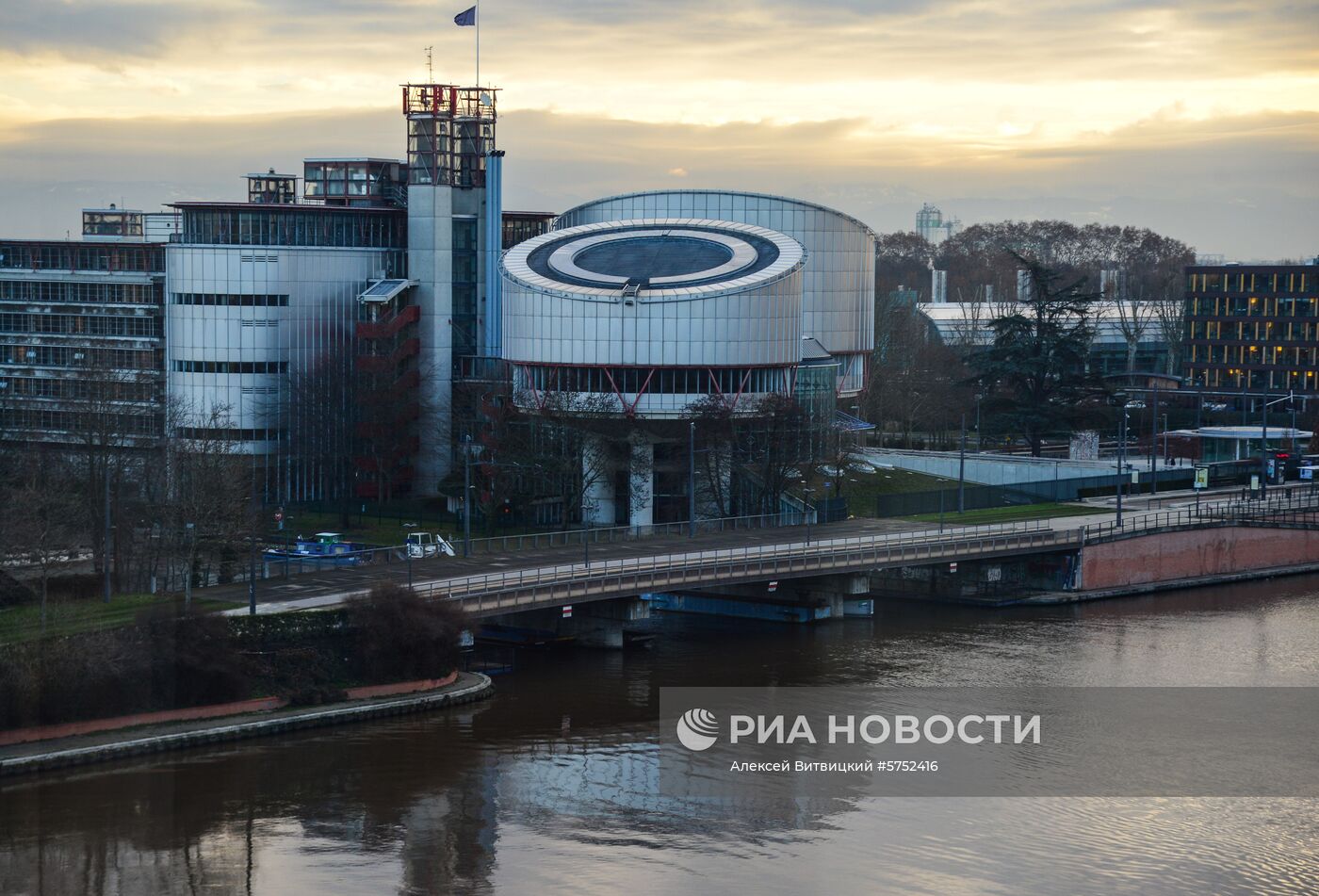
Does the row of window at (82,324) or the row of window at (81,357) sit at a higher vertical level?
the row of window at (82,324)

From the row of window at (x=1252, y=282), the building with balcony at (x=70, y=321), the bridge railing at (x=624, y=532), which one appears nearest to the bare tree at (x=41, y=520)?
the bridge railing at (x=624, y=532)

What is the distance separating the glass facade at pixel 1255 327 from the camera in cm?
15762

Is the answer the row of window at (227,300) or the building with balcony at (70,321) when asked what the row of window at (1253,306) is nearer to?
the row of window at (227,300)

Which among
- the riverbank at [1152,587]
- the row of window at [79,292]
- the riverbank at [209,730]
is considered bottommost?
the riverbank at [209,730]

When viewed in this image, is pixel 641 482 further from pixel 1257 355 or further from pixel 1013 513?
pixel 1257 355

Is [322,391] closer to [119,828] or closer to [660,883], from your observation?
[119,828]

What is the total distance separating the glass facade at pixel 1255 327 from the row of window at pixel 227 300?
8798 centimetres

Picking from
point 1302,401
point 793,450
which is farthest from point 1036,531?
point 1302,401

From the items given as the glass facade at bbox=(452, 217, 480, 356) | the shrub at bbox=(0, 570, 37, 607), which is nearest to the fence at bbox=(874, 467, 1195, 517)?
the glass facade at bbox=(452, 217, 480, 356)

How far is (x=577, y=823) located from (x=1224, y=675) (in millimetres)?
30973

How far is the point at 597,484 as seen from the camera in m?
95.8

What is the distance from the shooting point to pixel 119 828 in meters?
48.7

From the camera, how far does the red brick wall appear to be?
89.8 metres

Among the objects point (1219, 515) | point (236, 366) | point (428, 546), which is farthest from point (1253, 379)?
point (428, 546)
